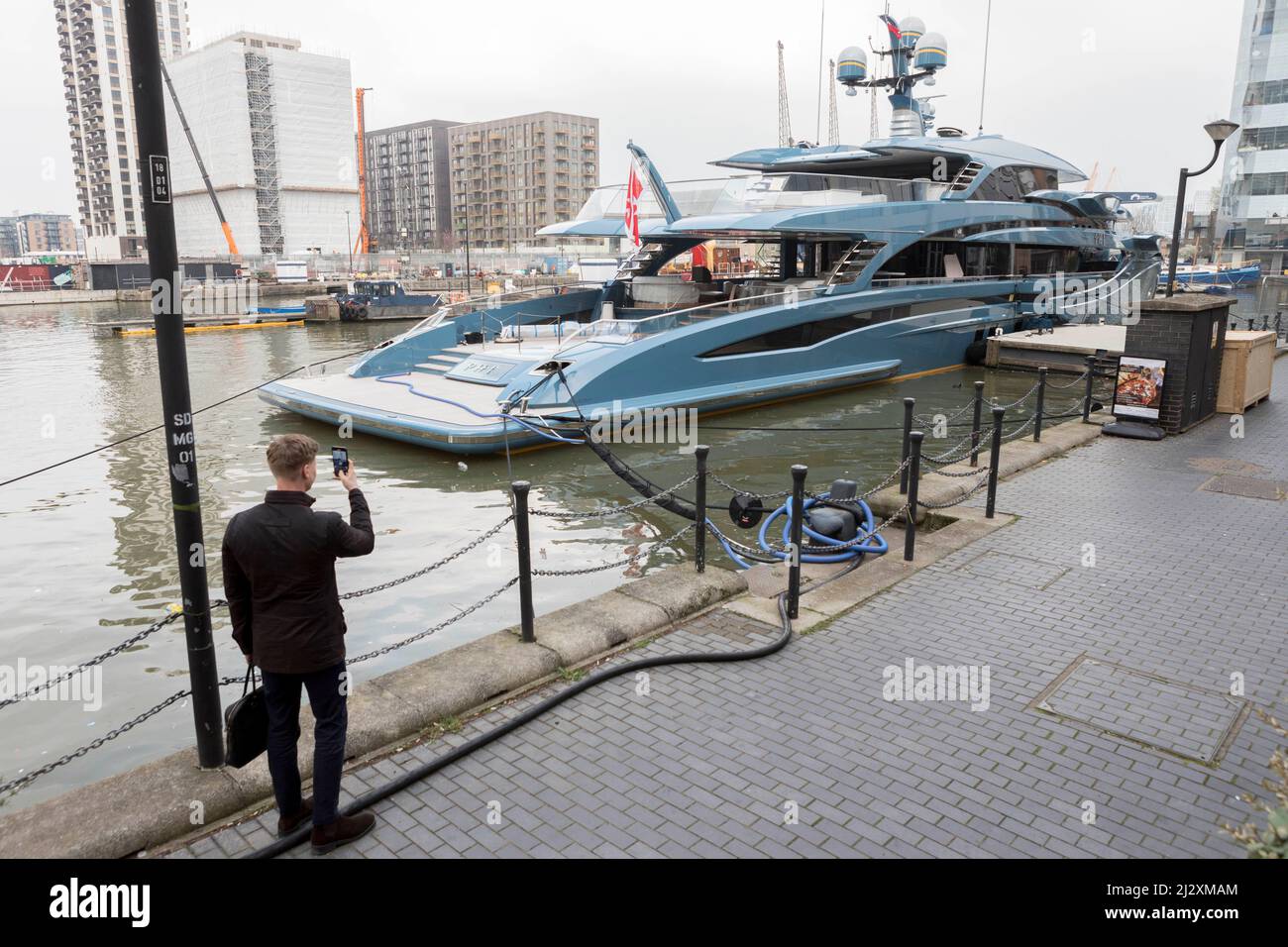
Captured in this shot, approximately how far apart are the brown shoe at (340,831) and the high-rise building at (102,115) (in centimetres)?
12211

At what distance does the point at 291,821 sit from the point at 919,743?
3.04 metres

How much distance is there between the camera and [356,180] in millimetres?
100000

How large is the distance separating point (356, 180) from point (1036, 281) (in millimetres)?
92471

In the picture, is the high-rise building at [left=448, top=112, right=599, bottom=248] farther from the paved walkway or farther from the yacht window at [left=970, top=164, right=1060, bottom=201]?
the paved walkway

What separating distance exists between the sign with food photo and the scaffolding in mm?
94779

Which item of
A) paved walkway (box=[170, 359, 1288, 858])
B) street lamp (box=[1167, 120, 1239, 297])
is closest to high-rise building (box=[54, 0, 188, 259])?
street lamp (box=[1167, 120, 1239, 297])

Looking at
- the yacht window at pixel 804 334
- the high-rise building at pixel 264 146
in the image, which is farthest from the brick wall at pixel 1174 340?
the high-rise building at pixel 264 146

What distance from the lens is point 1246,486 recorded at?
9.70 m

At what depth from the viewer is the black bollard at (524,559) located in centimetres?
537

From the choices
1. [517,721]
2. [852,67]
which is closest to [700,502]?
[517,721]

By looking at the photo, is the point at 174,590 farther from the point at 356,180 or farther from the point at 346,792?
the point at 356,180

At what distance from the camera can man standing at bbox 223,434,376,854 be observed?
3.42 metres

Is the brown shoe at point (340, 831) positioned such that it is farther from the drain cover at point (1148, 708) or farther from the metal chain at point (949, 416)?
the metal chain at point (949, 416)

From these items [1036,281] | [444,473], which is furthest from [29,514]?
[1036,281]
